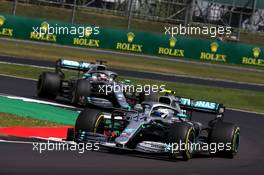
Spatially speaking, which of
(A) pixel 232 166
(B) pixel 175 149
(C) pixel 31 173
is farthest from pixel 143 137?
(C) pixel 31 173

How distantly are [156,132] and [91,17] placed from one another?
1991 inches

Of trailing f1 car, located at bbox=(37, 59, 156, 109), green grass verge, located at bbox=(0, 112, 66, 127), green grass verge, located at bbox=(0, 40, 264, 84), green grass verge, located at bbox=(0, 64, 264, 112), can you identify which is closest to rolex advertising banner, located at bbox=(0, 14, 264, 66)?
green grass verge, located at bbox=(0, 40, 264, 84)

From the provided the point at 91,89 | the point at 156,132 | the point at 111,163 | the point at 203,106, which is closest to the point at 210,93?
the point at 91,89

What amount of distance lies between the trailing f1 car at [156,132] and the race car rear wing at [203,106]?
0.08 meters

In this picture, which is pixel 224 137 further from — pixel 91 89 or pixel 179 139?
pixel 91 89

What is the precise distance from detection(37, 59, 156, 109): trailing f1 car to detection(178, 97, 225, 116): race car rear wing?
4947 mm

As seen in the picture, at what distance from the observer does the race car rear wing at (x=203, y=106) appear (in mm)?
17391

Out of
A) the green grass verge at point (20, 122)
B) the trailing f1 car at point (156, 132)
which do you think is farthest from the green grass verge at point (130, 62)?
the trailing f1 car at point (156, 132)

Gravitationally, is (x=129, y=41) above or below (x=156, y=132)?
above

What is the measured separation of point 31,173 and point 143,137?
4748mm

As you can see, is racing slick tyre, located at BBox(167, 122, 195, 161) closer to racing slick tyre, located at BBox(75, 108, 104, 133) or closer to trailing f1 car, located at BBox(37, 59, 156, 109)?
racing slick tyre, located at BBox(75, 108, 104, 133)

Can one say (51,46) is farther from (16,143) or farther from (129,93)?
(16,143)

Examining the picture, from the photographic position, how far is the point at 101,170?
12.1 m

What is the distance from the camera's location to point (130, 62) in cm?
4797
